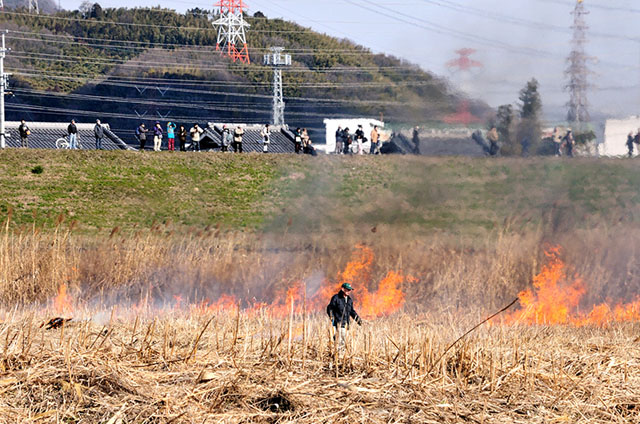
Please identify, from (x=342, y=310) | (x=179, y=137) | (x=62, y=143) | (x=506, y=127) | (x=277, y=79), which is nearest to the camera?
(x=342, y=310)

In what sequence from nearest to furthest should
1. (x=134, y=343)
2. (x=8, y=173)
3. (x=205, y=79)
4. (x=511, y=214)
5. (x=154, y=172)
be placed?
(x=134, y=343) < (x=511, y=214) < (x=8, y=173) < (x=154, y=172) < (x=205, y=79)

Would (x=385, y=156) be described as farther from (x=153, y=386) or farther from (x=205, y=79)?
(x=205, y=79)

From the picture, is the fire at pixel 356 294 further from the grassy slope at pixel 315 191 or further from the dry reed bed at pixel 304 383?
the dry reed bed at pixel 304 383

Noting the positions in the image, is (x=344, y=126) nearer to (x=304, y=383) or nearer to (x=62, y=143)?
(x=62, y=143)

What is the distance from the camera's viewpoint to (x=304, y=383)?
12.0 m

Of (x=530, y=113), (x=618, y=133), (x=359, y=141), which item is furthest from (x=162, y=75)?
(x=618, y=133)

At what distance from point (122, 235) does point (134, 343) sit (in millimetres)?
20578

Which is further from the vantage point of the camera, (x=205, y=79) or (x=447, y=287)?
(x=205, y=79)

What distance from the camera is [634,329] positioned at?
22422 mm

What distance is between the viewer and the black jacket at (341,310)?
17109 mm

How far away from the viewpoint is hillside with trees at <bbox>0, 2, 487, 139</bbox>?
8562 centimetres

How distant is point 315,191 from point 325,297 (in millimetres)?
13722

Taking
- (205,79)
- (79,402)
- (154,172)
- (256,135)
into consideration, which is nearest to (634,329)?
(79,402)

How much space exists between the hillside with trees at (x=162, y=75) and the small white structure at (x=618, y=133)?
3998cm
